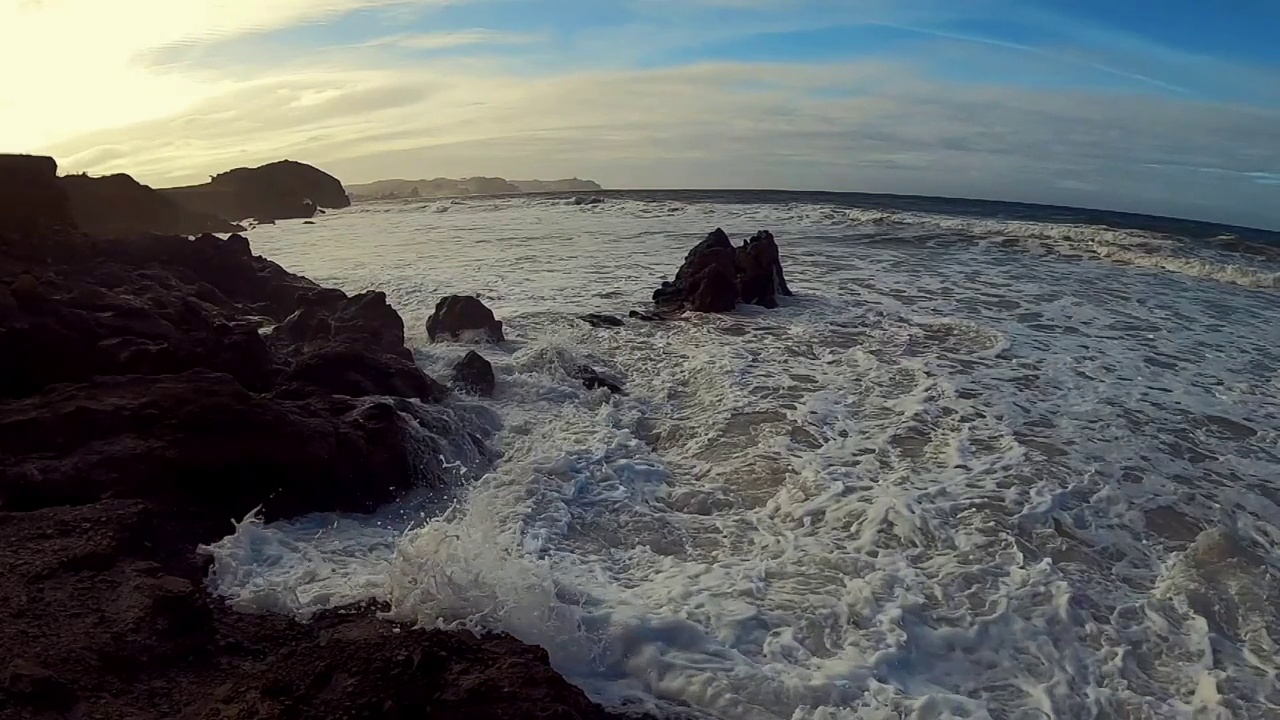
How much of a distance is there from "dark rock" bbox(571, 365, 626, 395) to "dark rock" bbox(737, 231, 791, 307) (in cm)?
410

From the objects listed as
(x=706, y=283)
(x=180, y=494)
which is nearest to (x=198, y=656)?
(x=180, y=494)

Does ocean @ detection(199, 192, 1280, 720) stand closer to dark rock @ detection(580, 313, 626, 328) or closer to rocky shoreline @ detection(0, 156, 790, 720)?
rocky shoreline @ detection(0, 156, 790, 720)

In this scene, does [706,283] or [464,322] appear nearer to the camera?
[464,322]

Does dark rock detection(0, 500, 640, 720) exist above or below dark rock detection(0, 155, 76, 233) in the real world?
below

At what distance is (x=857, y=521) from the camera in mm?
5301

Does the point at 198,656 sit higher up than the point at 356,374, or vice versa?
the point at 356,374

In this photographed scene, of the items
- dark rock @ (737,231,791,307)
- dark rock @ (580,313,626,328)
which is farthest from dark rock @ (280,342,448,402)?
dark rock @ (737,231,791,307)

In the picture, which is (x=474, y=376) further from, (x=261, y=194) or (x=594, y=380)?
(x=261, y=194)

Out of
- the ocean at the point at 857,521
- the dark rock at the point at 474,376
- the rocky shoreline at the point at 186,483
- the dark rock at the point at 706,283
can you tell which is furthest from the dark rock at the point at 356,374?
the dark rock at the point at 706,283

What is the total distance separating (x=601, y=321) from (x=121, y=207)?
16871 millimetres

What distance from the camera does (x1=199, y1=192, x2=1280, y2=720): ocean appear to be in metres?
3.76

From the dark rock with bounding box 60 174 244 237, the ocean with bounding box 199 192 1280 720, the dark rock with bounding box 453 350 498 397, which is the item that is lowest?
the ocean with bounding box 199 192 1280 720

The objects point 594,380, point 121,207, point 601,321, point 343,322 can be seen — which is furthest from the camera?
point 121,207

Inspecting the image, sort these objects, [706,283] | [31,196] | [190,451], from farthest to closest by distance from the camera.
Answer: [706,283] → [31,196] → [190,451]
